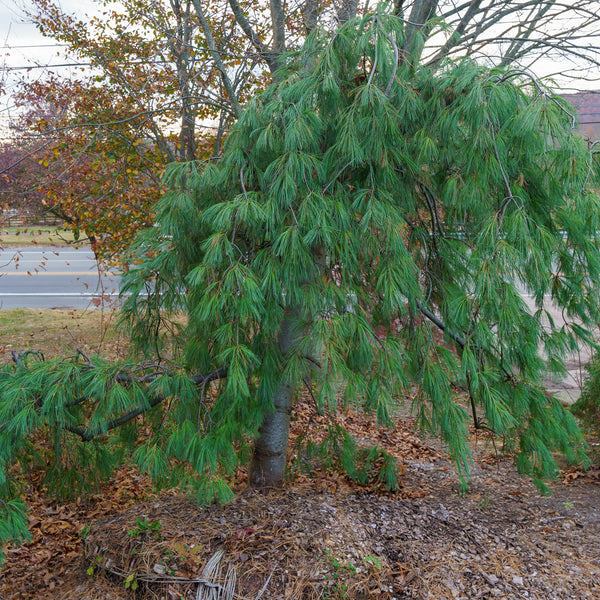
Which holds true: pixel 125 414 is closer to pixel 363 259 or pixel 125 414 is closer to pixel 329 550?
pixel 329 550

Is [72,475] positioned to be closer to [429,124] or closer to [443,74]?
[429,124]

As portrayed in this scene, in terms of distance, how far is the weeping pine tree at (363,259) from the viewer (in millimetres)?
2523

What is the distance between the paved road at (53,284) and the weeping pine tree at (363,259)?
6.42 m

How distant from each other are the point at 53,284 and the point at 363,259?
12.0 m

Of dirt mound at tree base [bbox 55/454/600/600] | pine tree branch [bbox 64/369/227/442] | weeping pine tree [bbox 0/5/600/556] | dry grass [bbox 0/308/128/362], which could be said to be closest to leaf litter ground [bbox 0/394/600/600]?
dirt mound at tree base [bbox 55/454/600/600]

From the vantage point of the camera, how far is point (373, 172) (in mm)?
2789

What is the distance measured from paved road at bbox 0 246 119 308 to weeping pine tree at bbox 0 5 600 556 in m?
6.42

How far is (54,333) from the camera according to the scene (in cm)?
862

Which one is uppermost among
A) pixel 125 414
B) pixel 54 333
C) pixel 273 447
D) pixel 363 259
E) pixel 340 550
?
pixel 363 259

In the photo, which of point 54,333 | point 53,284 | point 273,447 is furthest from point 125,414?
point 53,284

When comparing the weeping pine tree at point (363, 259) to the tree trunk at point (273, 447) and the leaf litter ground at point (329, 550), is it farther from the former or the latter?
the tree trunk at point (273, 447)

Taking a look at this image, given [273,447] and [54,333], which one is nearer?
[273,447]

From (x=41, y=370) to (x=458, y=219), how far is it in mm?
2359

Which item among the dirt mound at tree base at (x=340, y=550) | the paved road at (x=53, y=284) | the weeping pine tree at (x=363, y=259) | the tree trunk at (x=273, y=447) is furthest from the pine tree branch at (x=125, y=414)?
the paved road at (x=53, y=284)
